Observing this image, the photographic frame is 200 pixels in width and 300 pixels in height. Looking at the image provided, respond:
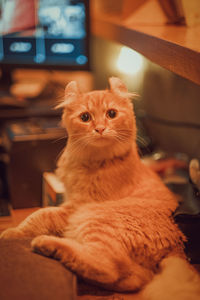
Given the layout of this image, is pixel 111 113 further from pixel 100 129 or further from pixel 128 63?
pixel 128 63

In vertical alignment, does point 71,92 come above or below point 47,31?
below

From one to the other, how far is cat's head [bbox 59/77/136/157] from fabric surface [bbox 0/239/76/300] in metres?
0.38

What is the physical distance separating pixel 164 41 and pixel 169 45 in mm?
45

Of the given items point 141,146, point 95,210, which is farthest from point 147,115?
point 95,210

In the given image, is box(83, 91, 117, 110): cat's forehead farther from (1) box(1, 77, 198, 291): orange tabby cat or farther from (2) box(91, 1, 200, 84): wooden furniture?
(2) box(91, 1, 200, 84): wooden furniture

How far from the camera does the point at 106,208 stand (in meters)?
1.13

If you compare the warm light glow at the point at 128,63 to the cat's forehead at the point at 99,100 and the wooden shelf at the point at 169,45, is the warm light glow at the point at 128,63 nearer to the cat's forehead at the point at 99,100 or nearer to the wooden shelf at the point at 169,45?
the wooden shelf at the point at 169,45

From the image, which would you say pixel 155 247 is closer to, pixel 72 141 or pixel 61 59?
pixel 72 141

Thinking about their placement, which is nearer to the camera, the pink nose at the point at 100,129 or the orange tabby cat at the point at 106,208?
the orange tabby cat at the point at 106,208

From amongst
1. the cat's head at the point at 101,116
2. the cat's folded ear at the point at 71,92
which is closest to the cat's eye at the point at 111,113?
the cat's head at the point at 101,116

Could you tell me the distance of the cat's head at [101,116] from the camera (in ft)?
3.68

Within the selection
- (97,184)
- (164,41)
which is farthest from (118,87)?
(97,184)

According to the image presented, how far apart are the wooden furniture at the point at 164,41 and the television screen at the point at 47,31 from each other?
148 millimetres

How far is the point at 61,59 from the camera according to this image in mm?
1901
